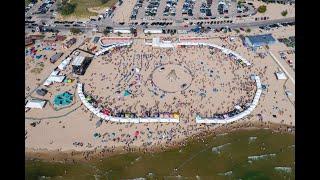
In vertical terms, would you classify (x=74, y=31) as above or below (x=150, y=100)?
above

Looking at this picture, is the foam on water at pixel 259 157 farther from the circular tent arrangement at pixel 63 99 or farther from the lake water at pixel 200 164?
the circular tent arrangement at pixel 63 99

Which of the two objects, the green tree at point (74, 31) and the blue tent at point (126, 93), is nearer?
the blue tent at point (126, 93)

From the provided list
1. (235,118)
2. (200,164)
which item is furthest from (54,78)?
(235,118)

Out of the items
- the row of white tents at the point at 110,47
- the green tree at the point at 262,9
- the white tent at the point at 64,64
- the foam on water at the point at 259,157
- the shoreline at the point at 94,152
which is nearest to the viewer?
the foam on water at the point at 259,157

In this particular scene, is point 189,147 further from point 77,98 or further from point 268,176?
point 77,98

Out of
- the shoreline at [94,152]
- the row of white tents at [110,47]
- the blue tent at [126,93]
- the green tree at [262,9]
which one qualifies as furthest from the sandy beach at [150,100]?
the green tree at [262,9]

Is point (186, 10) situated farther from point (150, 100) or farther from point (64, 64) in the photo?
point (150, 100)
